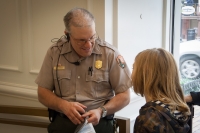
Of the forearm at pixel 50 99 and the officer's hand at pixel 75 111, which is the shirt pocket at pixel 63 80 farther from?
the officer's hand at pixel 75 111

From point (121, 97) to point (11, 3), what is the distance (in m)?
1.38

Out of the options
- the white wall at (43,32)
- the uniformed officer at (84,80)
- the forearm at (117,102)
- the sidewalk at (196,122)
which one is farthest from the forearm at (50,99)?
the sidewalk at (196,122)

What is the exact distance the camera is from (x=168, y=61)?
64.5 inches

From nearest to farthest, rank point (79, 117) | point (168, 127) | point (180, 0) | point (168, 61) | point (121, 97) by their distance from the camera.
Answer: point (168, 127) → point (168, 61) → point (79, 117) → point (121, 97) → point (180, 0)

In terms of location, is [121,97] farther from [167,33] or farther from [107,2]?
[167,33]

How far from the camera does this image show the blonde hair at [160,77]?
1619 mm

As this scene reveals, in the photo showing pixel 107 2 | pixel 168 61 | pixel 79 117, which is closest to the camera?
pixel 168 61

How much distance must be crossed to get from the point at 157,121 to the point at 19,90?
5.54ft

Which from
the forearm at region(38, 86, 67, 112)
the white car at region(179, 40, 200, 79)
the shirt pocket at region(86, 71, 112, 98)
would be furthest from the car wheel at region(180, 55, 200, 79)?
the forearm at region(38, 86, 67, 112)

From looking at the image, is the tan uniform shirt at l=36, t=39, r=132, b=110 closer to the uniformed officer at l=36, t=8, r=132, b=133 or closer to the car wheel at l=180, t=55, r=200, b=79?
the uniformed officer at l=36, t=8, r=132, b=133

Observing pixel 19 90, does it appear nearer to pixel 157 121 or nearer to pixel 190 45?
pixel 190 45

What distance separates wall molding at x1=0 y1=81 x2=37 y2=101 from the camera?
286 centimetres

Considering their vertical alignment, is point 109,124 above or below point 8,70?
below

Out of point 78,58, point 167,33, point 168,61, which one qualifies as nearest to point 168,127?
point 168,61
